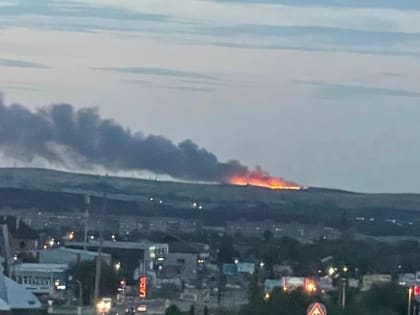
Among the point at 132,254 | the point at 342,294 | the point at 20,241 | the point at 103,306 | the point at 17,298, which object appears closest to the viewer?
the point at 17,298

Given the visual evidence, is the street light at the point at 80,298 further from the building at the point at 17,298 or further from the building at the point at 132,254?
the building at the point at 132,254

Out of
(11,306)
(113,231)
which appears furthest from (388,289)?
(113,231)

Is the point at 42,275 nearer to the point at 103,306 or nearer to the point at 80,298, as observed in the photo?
the point at 80,298

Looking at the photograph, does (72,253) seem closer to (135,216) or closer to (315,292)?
(315,292)

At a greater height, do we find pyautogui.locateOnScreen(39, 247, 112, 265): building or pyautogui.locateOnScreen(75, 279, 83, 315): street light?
pyautogui.locateOnScreen(39, 247, 112, 265): building

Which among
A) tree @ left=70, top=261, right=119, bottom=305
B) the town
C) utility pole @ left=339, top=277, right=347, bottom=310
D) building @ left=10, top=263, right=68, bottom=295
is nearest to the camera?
utility pole @ left=339, top=277, right=347, bottom=310

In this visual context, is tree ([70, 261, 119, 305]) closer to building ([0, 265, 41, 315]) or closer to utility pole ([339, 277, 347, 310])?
utility pole ([339, 277, 347, 310])

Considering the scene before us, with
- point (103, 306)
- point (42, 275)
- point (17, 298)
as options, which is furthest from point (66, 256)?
point (17, 298)

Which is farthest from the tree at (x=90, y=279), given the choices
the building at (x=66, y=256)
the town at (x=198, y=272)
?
the building at (x=66, y=256)

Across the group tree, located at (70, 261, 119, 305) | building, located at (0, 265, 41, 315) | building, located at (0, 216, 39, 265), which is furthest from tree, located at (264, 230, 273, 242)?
building, located at (0, 265, 41, 315)
